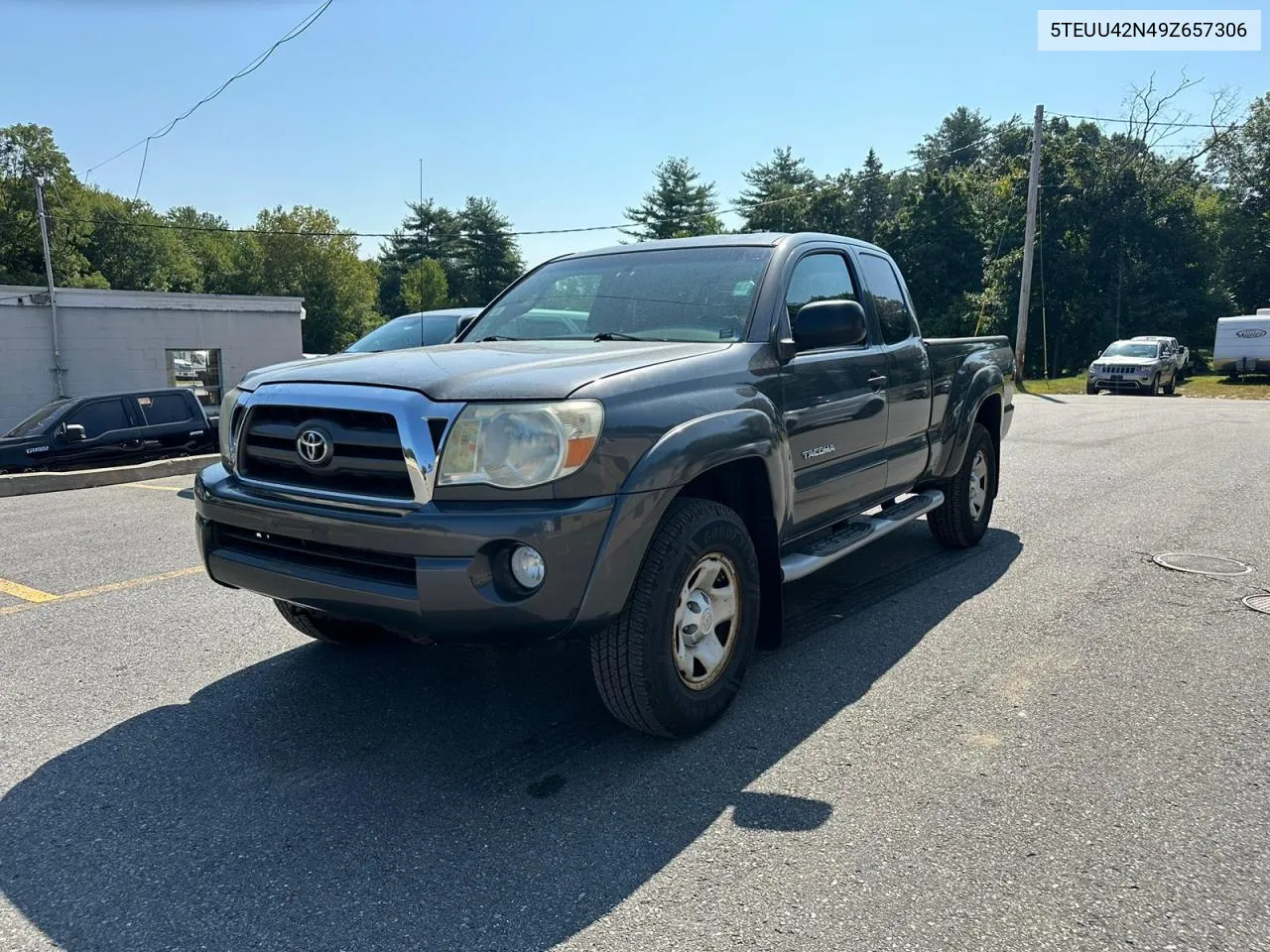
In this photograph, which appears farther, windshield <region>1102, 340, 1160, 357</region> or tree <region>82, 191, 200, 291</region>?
tree <region>82, 191, 200, 291</region>

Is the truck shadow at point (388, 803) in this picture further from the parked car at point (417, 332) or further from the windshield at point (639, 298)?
the parked car at point (417, 332)

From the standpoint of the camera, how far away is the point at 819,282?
4.65 metres

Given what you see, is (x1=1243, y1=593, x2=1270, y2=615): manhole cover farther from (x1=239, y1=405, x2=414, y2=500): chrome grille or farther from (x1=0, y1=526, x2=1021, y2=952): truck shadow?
(x1=239, y1=405, x2=414, y2=500): chrome grille

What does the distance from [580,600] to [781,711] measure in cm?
124

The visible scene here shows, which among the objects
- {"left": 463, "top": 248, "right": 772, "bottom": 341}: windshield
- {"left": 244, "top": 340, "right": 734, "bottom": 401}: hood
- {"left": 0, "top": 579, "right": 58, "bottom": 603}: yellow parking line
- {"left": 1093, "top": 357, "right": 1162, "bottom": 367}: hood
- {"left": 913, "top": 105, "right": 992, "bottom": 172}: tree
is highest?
{"left": 913, "top": 105, "right": 992, "bottom": 172}: tree

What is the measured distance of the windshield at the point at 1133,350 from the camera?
2644cm

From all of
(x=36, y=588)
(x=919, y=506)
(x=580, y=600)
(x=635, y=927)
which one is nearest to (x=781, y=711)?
(x=580, y=600)

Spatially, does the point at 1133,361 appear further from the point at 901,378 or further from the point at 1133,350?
the point at 901,378

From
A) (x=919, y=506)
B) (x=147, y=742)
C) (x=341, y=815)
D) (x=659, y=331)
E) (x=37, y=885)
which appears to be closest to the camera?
(x=37, y=885)

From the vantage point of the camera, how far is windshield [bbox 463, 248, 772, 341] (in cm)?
412

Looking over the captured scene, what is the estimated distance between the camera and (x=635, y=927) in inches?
92.7

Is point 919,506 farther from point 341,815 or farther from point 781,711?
point 341,815

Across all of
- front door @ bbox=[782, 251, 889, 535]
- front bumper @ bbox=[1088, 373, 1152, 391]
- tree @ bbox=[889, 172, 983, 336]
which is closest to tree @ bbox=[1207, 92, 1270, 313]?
tree @ bbox=[889, 172, 983, 336]

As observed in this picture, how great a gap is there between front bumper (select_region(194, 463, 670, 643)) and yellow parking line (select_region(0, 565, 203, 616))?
2.94 meters
